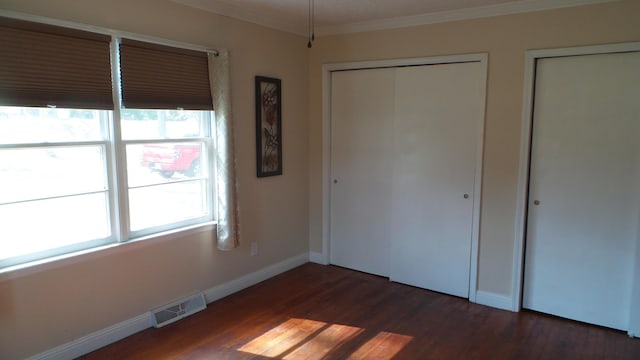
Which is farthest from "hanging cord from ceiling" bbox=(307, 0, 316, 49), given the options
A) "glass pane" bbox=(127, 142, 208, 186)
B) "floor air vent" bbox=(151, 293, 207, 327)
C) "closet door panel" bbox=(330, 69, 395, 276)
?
"floor air vent" bbox=(151, 293, 207, 327)

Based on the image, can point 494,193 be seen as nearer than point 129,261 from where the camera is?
No

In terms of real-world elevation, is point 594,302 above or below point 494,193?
below

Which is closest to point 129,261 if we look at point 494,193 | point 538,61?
point 494,193

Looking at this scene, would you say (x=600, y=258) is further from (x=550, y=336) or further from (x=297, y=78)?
(x=297, y=78)

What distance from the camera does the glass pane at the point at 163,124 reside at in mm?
3057

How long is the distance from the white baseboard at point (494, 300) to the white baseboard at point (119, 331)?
197 cm

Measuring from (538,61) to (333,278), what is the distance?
2.62m

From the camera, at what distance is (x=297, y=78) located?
443cm

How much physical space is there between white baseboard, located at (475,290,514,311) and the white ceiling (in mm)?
2298

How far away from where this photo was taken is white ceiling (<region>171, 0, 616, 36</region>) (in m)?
3.36

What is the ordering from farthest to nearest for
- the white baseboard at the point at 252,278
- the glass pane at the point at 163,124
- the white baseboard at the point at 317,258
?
the white baseboard at the point at 317,258, the white baseboard at the point at 252,278, the glass pane at the point at 163,124

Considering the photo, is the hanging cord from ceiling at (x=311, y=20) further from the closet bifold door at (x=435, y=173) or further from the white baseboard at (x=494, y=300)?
the white baseboard at (x=494, y=300)

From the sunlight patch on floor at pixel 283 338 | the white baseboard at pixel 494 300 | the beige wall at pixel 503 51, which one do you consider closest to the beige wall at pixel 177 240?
the sunlight patch on floor at pixel 283 338

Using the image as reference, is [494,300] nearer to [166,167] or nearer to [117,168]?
[166,167]
